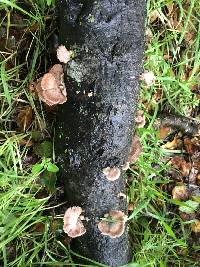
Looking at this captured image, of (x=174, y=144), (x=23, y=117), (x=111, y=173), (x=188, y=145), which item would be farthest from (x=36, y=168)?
(x=188, y=145)

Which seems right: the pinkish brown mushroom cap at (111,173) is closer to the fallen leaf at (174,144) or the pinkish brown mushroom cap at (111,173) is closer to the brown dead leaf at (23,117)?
the brown dead leaf at (23,117)

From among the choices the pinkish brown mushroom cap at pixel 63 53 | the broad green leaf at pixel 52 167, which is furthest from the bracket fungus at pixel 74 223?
the pinkish brown mushroom cap at pixel 63 53

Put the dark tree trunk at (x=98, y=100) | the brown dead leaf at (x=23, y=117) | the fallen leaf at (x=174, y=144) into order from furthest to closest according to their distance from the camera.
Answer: the fallen leaf at (x=174, y=144) < the brown dead leaf at (x=23, y=117) < the dark tree trunk at (x=98, y=100)

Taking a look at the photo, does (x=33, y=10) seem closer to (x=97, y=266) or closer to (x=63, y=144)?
(x=63, y=144)

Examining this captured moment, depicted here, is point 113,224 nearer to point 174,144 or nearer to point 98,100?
point 98,100

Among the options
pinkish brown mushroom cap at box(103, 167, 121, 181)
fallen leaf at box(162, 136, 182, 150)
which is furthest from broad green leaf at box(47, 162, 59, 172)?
fallen leaf at box(162, 136, 182, 150)

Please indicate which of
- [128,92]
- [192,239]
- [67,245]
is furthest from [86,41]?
[192,239]
